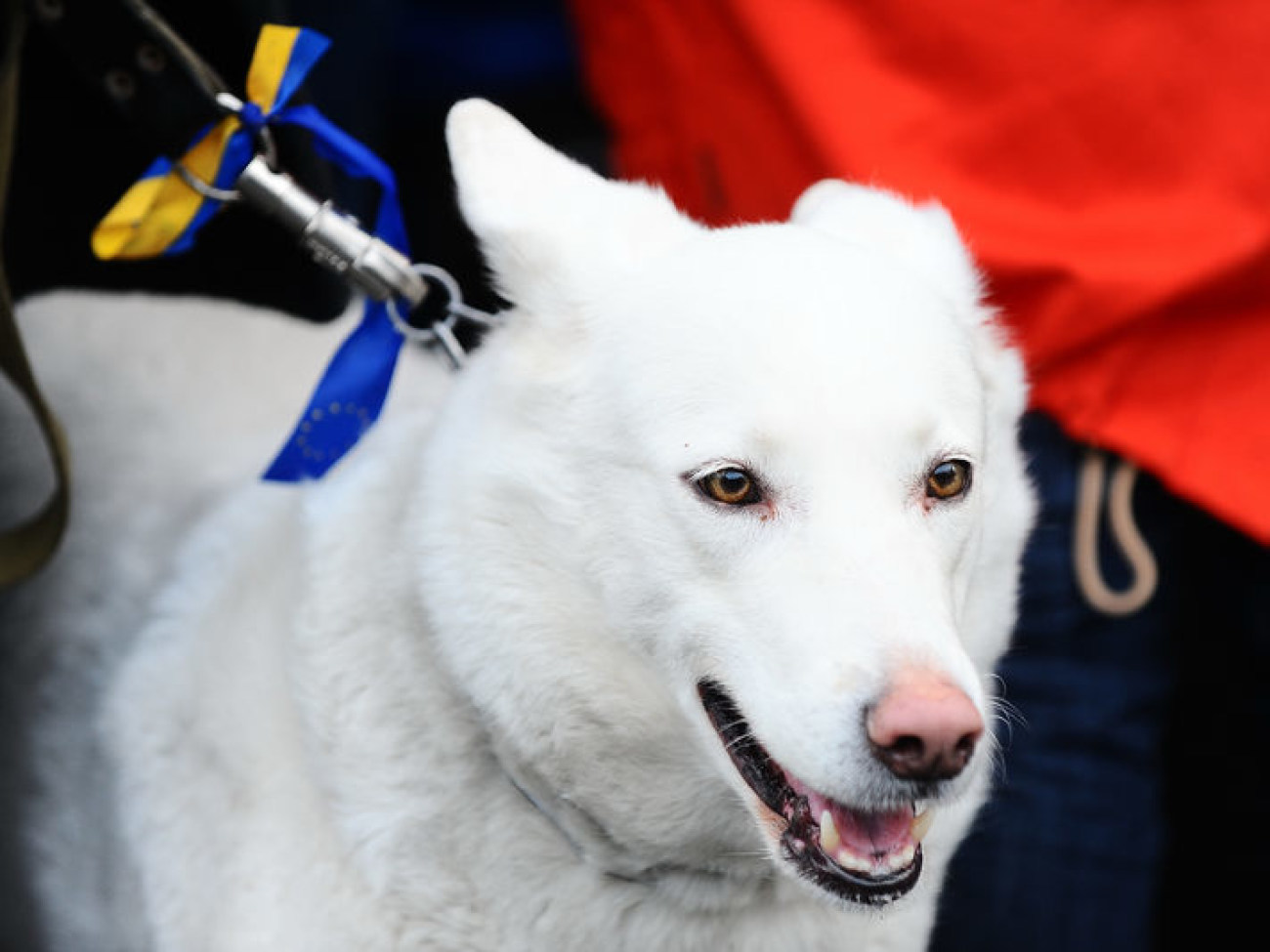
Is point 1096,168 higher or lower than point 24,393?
lower

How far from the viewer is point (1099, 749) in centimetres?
224

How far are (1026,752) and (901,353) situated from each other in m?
1.09

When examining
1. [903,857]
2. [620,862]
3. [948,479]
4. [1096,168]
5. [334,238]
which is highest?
[334,238]

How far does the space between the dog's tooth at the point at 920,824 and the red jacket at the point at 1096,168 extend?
818 mm

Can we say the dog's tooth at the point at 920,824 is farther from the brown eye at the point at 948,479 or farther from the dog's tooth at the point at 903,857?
the brown eye at the point at 948,479

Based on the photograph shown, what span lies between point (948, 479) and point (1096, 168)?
2.84 feet

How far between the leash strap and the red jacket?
3.60 ft

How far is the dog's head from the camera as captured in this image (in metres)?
1.30

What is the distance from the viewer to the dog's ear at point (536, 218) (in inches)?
63.1

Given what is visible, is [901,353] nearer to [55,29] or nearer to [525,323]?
[525,323]

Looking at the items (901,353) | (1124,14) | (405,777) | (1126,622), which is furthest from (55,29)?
(1126,622)

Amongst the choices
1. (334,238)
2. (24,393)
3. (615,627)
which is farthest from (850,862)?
(24,393)

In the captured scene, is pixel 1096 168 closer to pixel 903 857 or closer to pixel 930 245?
pixel 930 245

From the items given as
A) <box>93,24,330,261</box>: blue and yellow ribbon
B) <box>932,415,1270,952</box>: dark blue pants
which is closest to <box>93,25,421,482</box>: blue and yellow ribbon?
<box>93,24,330,261</box>: blue and yellow ribbon
